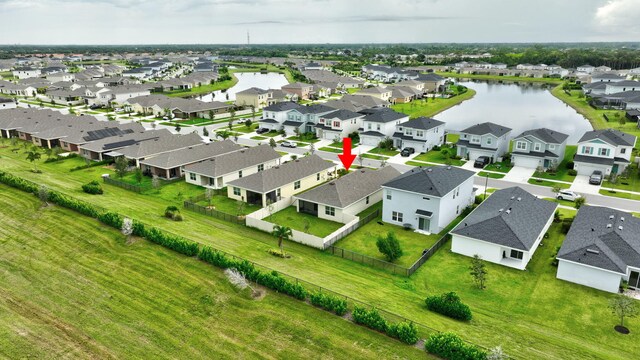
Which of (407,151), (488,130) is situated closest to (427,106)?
(407,151)

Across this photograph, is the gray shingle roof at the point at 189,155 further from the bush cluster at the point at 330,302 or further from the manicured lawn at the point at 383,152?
the bush cluster at the point at 330,302

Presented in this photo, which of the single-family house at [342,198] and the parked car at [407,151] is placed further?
the parked car at [407,151]

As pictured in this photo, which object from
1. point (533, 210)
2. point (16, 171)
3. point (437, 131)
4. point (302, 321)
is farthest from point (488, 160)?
point (16, 171)

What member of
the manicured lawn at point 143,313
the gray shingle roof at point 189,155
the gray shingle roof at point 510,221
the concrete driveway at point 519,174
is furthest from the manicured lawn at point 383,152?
the manicured lawn at point 143,313

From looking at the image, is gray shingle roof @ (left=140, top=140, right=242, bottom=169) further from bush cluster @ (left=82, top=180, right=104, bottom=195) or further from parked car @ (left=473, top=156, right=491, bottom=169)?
parked car @ (left=473, top=156, right=491, bottom=169)

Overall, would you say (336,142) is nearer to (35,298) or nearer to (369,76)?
(35,298)
